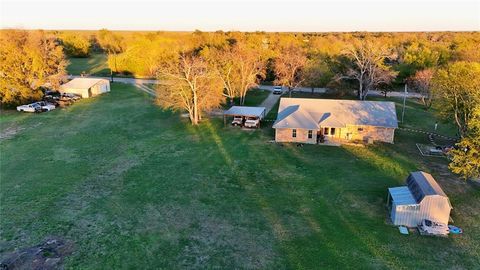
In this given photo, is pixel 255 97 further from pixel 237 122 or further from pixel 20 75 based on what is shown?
pixel 20 75

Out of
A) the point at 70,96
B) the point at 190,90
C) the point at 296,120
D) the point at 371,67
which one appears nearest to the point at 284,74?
the point at 371,67

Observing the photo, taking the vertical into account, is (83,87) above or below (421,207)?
above

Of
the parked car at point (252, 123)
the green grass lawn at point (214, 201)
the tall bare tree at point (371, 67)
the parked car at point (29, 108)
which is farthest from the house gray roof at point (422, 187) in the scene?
the parked car at point (29, 108)

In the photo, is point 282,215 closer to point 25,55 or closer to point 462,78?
point 462,78

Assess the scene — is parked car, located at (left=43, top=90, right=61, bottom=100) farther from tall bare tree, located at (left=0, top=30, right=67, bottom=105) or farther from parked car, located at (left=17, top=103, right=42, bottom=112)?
parked car, located at (left=17, top=103, right=42, bottom=112)

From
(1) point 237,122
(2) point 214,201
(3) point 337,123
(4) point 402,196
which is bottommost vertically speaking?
(2) point 214,201

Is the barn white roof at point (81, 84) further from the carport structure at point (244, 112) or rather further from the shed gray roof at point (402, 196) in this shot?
the shed gray roof at point (402, 196)
